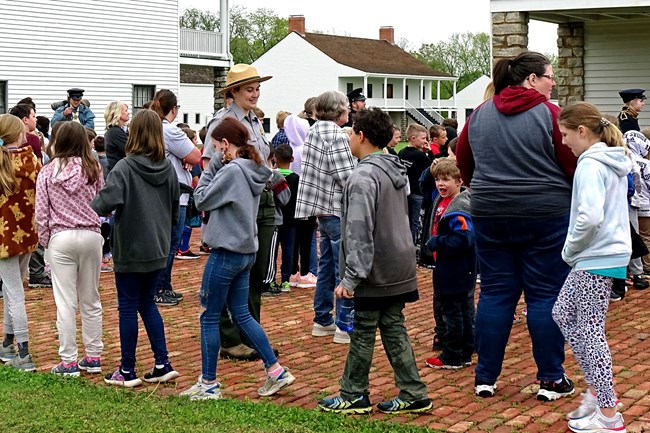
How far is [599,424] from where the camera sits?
18.6 ft

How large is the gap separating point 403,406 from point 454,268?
1.51 m

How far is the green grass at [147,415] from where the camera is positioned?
19.1ft

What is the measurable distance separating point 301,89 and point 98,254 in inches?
2767

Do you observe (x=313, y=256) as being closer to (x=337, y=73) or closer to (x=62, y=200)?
(x=62, y=200)

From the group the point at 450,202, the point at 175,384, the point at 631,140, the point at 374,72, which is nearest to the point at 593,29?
the point at 631,140

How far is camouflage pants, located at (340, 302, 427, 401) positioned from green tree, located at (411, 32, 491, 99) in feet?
355

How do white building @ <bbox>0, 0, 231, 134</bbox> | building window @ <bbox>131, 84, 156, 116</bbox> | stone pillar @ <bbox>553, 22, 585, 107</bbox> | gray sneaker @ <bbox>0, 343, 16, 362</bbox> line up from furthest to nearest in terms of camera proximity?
building window @ <bbox>131, 84, 156, 116</bbox>
white building @ <bbox>0, 0, 231, 134</bbox>
stone pillar @ <bbox>553, 22, 585, 107</bbox>
gray sneaker @ <bbox>0, 343, 16, 362</bbox>

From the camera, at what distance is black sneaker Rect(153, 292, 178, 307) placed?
34.3 feet

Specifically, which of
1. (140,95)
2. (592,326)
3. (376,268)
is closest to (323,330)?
(376,268)

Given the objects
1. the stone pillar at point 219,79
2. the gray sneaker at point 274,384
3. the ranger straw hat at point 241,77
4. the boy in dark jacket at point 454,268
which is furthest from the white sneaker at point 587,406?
the stone pillar at point 219,79

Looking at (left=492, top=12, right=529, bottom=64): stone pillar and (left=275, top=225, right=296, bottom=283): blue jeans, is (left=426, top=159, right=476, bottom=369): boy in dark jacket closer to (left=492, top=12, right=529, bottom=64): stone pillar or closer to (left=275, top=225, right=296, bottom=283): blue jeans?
(left=275, top=225, right=296, bottom=283): blue jeans

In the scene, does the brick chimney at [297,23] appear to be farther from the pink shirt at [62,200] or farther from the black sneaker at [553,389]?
the black sneaker at [553,389]

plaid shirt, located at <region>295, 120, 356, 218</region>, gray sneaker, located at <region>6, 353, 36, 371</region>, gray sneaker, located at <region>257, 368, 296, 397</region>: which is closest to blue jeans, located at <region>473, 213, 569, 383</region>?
gray sneaker, located at <region>257, 368, 296, 397</region>

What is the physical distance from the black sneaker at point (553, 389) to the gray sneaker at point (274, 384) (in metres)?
1.70
